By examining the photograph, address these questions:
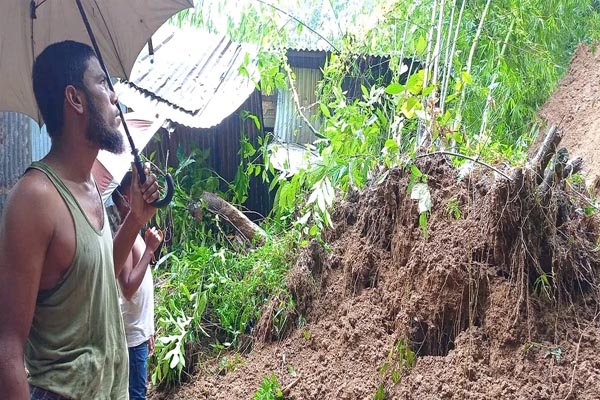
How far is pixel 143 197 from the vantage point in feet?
6.96

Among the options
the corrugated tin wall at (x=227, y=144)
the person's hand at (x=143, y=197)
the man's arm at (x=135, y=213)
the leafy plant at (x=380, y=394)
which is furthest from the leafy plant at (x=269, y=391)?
the corrugated tin wall at (x=227, y=144)

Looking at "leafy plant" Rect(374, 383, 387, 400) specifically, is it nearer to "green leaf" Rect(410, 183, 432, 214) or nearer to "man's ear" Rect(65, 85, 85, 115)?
"green leaf" Rect(410, 183, 432, 214)

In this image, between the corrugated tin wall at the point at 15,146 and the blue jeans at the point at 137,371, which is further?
the corrugated tin wall at the point at 15,146

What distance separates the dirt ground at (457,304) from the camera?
2.97 m

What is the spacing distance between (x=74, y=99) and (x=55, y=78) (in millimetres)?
96

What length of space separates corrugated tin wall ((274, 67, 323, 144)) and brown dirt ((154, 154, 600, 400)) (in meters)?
3.96

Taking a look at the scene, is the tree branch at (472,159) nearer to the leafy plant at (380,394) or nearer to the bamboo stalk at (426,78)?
the bamboo stalk at (426,78)

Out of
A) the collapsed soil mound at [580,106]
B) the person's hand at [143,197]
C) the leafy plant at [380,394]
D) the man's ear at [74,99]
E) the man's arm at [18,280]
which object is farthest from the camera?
the collapsed soil mound at [580,106]

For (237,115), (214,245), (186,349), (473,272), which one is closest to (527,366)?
(473,272)

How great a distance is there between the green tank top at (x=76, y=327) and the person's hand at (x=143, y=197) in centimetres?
25

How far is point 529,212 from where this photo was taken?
3.11 metres

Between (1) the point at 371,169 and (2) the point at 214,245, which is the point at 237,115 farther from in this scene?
(1) the point at 371,169

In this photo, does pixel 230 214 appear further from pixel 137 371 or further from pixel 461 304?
pixel 461 304

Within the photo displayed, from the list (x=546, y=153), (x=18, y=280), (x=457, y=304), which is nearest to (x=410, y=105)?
(x=546, y=153)
